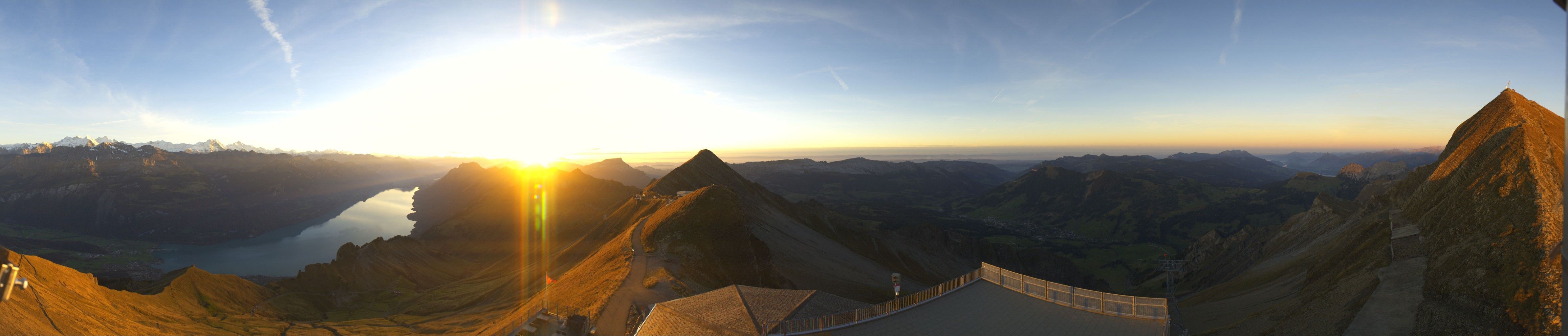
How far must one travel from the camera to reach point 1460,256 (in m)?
29.6

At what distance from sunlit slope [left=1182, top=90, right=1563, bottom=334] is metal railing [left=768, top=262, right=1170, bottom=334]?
13328 mm

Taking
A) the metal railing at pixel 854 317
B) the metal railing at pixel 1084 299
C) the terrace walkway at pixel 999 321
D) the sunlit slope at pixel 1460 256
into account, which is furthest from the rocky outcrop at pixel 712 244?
the sunlit slope at pixel 1460 256

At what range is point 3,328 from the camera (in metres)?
28.5

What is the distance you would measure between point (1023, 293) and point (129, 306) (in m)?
74.5

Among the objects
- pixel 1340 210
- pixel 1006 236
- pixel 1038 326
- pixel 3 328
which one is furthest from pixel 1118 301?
pixel 1006 236

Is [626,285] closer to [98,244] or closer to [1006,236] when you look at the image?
[1006,236]

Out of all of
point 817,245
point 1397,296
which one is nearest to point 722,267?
point 817,245

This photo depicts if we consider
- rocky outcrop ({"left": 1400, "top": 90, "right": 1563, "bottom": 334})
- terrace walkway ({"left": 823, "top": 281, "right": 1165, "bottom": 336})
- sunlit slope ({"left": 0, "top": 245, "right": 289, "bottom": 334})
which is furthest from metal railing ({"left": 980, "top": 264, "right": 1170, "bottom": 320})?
sunlit slope ({"left": 0, "top": 245, "right": 289, "bottom": 334})

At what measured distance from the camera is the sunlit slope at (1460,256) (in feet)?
80.7

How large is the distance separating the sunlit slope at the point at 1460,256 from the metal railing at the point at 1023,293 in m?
13.3

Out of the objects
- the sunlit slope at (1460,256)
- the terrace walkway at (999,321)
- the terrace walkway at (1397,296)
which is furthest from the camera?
the terrace walkway at (1397,296)

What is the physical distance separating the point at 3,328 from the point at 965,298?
175 feet

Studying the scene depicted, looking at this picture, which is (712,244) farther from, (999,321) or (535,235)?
(535,235)

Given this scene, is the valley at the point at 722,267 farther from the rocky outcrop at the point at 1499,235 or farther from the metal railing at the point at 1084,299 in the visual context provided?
the metal railing at the point at 1084,299
